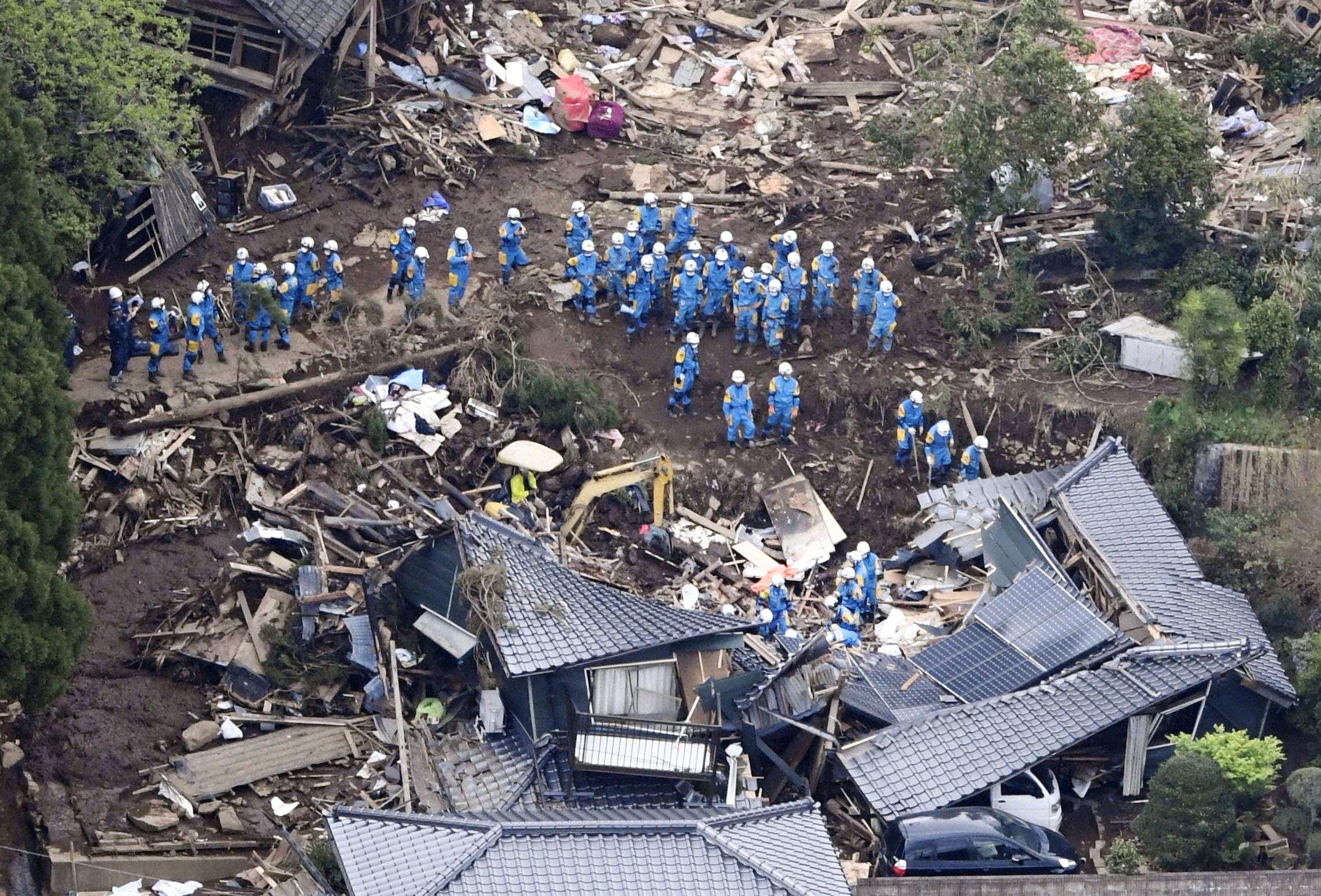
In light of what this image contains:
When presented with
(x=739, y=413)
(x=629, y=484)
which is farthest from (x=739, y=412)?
(x=629, y=484)

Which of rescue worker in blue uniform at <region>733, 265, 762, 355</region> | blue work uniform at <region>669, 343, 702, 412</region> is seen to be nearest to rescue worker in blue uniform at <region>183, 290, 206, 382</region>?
blue work uniform at <region>669, 343, 702, 412</region>

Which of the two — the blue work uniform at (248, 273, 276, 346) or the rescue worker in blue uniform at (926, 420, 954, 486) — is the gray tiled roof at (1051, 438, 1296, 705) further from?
the blue work uniform at (248, 273, 276, 346)

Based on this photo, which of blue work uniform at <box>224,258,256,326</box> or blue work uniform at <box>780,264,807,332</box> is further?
blue work uniform at <box>780,264,807,332</box>

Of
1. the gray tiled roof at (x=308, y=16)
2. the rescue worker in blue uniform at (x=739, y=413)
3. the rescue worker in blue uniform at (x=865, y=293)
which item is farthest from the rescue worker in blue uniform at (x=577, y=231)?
the gray tiled roof at (x=308, y=16)

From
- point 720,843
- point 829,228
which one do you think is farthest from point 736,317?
point 720,843

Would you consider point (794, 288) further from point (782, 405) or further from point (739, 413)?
point (739, 413)

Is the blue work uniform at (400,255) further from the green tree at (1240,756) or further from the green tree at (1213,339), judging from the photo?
the green tree at (1240,756)

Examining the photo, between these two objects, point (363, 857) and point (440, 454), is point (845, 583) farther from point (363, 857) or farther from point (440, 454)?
point (363, 857)
